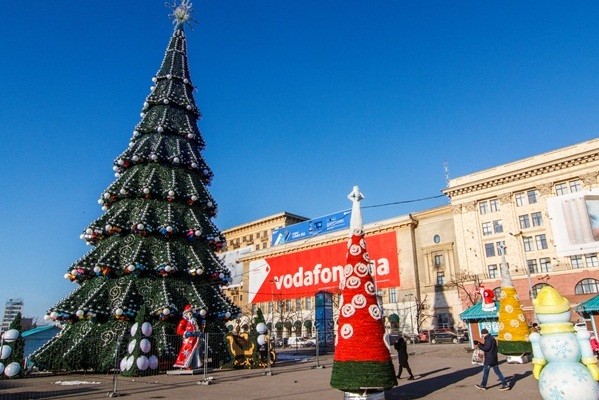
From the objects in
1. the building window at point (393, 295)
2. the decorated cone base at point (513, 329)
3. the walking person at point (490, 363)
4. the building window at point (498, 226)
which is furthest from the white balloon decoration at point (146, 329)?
the building window at point (393, 295)

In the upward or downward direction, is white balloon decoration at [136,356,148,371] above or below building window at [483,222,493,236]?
below

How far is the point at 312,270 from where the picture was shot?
212 ft

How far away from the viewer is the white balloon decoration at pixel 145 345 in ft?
46.1

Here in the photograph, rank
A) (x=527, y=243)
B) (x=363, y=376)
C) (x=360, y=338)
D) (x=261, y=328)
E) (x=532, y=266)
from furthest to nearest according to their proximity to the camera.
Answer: (x=527, y=243) < (x=532, y=266) < (x=261, y=328) < (x=360, y=338) < (x=363, y=376)

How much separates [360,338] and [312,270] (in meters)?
56.8

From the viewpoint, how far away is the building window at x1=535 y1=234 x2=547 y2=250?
1747 inches

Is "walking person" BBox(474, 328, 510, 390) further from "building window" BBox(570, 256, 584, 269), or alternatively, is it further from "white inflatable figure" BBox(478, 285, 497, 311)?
"building window" BBox(570, 256, 584, 269)

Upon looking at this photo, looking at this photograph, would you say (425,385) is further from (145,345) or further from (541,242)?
(541,242)

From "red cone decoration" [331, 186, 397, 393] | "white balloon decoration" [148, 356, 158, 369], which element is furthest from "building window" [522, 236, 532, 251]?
"red cone decoration" [331, 186, 397, 393]

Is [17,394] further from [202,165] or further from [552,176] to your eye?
[552,176]

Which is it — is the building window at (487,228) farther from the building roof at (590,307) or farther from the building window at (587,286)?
the building roof at (590,307)

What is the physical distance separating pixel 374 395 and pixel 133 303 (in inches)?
427

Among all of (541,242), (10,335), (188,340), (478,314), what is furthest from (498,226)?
(10,335)

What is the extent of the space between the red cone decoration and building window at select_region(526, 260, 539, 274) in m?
43.2
